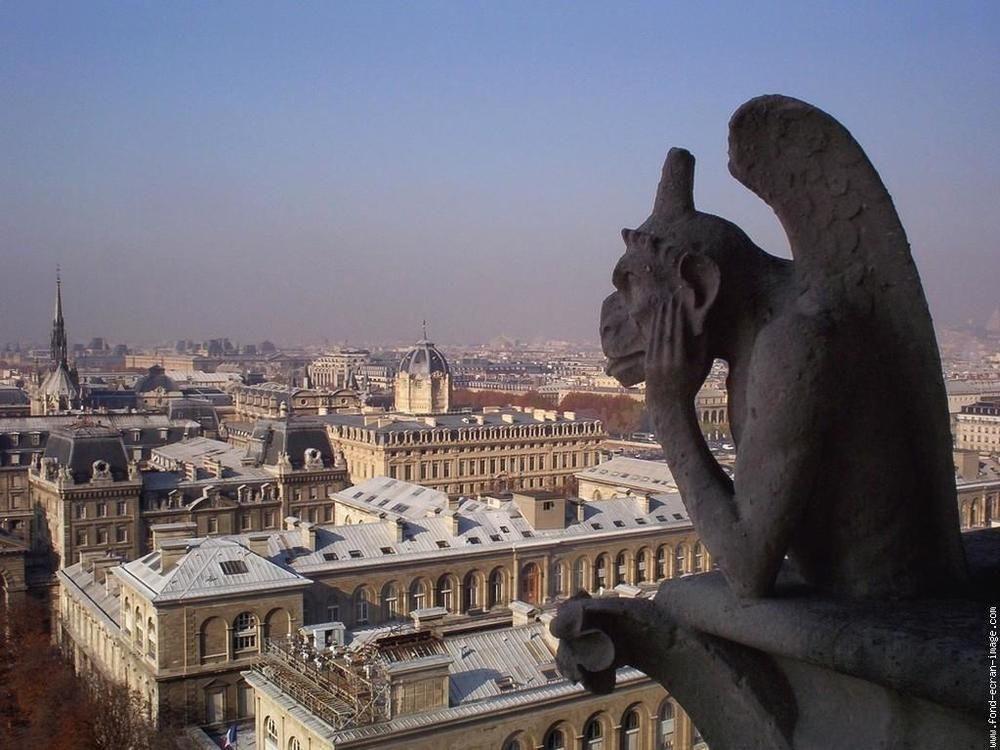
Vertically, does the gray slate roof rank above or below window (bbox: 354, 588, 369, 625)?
above

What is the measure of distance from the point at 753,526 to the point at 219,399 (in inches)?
4601

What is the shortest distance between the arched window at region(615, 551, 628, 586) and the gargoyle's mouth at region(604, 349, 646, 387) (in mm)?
37102

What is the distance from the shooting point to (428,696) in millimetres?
20484

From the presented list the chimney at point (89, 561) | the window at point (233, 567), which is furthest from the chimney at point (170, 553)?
the chimney at point (89, 561)

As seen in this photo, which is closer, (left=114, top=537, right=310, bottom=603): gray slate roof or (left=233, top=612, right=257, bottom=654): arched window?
(left=114, top=537, right=310, bottom=603): gray slate roof

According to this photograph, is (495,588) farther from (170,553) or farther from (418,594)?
(170,553)

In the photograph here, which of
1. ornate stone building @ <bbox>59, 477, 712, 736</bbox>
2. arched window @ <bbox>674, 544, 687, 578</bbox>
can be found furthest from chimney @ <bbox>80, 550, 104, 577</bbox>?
arched window @ <bbox>674, 544, 687, 578</bbox>

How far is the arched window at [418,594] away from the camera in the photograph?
3638 centimetres

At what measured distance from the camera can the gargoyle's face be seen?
426cm

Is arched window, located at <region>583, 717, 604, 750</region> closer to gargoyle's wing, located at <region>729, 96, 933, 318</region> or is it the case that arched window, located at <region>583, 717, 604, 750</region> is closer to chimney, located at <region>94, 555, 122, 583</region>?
gargoyle's wing, located at <region>729, 96, 933, 318</region>

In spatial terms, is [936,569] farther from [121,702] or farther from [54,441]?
[54,441]

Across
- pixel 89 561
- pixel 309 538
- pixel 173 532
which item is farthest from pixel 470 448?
pixel 173 532

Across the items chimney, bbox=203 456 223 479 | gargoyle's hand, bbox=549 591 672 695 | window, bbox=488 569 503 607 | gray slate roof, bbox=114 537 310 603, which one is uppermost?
gargoyle's hand, bbox=549 591 672 695

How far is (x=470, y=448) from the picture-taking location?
248 feet
